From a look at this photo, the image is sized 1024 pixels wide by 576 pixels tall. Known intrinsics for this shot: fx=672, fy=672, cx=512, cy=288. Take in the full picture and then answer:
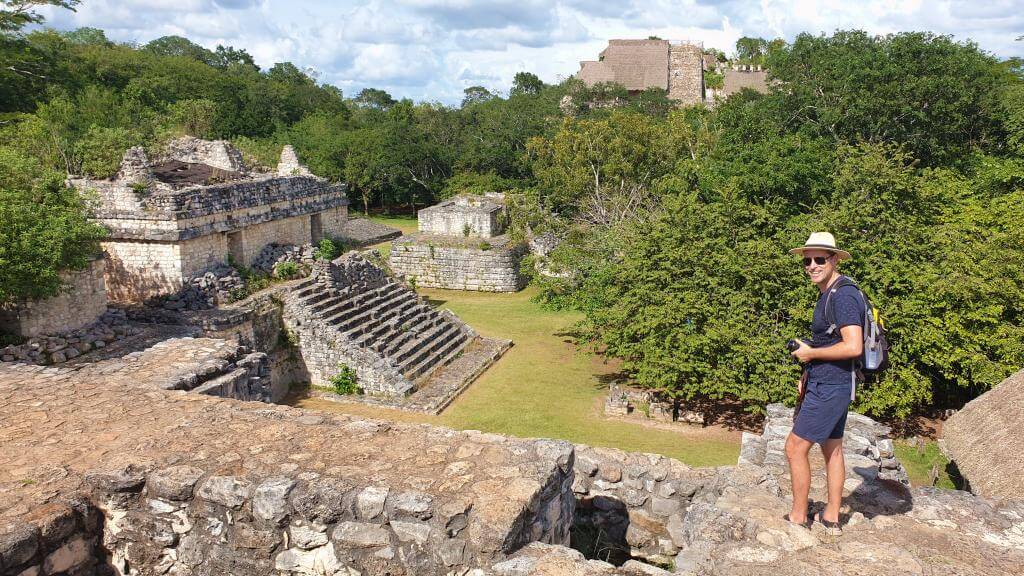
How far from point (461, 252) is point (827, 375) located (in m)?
18.0

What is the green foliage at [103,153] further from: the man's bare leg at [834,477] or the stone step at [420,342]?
the man's bare leg at [834,477]

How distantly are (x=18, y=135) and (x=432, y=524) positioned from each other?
19259 mm

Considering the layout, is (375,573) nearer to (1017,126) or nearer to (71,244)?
(71,244)

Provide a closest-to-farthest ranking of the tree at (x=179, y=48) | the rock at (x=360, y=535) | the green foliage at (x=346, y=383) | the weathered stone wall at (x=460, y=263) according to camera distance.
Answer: the rock at (x=360, y=535) < the green foliage at (x=346, y=383) < the weathered stone wall at (x=460, y=263) < the tree at (x=179, y=48)

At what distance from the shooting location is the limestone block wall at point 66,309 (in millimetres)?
10055

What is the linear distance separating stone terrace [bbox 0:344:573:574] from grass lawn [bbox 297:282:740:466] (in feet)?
19.0

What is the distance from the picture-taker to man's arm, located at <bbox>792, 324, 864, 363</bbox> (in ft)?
13.3

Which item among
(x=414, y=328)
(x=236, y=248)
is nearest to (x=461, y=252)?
(x=414, y=328)

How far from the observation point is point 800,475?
14.1 ft

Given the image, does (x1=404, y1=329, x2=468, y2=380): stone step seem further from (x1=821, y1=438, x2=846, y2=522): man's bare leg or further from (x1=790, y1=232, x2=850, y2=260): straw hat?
(x1=790, y1=232, x2=850, y2=260): straw hat

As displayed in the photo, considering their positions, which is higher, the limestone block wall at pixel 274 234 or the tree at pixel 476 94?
the tree at pixel 476 94

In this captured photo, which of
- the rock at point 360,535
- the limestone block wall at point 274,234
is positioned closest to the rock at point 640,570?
the rock at point 360,535

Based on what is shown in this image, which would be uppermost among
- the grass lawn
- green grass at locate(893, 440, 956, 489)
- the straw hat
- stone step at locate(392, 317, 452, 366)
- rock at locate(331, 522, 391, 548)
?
the straw hat

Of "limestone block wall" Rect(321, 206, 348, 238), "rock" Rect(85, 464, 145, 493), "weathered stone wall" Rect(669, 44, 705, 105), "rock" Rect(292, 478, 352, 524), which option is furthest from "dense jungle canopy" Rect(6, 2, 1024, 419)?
"weathered stone wall" Rect(669, 44, 705, 105)
